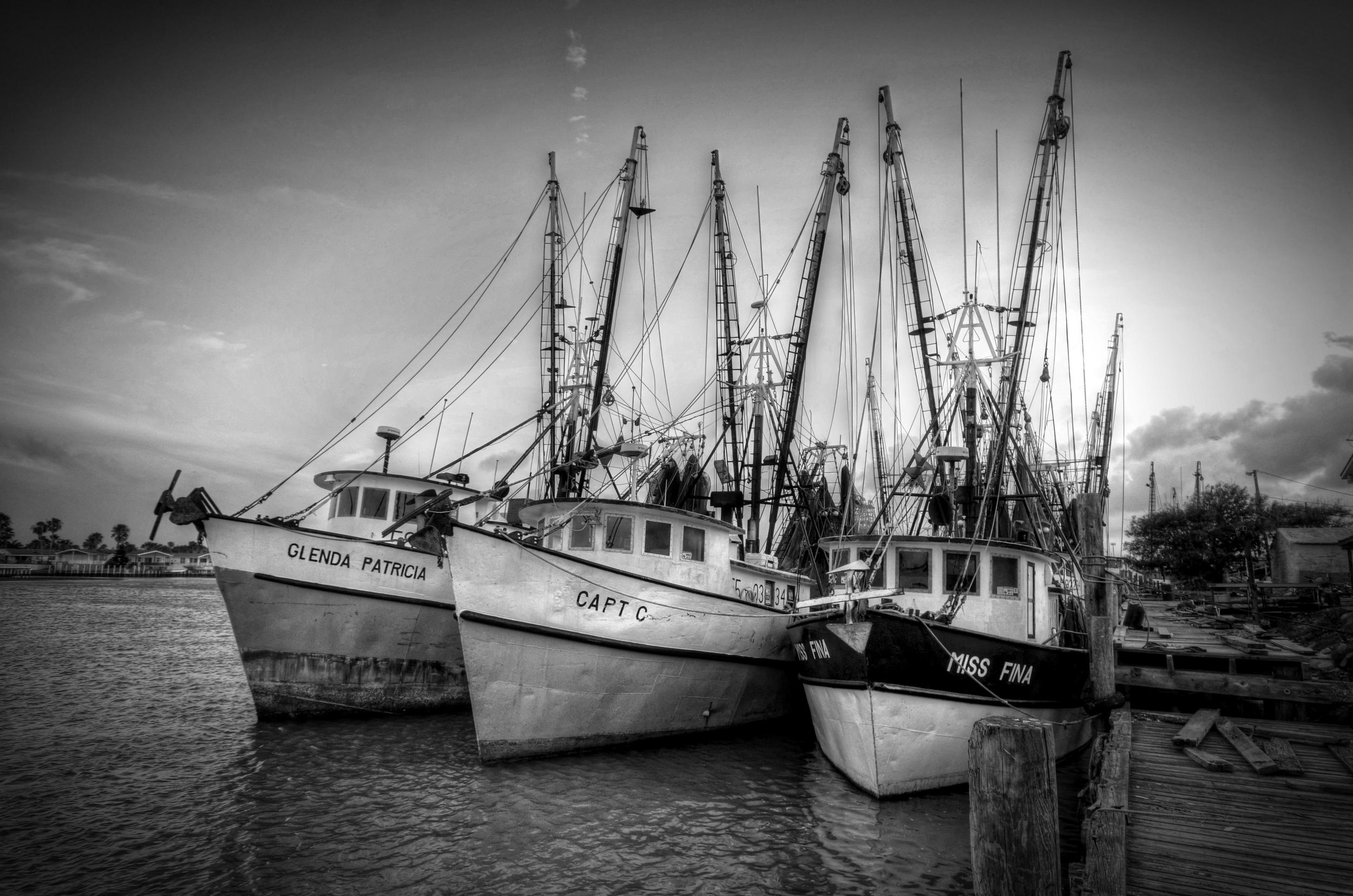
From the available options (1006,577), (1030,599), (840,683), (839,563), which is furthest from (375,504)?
(1030,599)

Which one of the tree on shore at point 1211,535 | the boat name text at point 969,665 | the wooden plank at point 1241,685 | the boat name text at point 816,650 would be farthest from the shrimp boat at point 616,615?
the tree on shore at point 1211,535

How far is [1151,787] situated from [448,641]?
14.1 metres

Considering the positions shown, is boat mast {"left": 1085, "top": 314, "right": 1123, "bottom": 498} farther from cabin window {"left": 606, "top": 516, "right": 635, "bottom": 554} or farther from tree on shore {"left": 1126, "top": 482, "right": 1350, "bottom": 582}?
cabin window {"left": 606, "top": 516, "right": 635, "bottom": 554}

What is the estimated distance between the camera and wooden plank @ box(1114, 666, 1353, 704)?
12.2 m

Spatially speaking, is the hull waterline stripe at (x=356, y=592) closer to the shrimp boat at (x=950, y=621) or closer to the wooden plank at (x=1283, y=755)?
the shrimp boat at (x=950, y=621)

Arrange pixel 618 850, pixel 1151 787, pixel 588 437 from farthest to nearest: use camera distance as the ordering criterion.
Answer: pixel 588 437
pixel 618 850
pixel 1151 787

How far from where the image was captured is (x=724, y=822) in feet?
33.0

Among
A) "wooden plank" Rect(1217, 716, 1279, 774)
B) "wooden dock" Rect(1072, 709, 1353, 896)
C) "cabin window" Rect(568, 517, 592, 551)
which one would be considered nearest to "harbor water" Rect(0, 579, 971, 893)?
"wooden dock" Rect(1072, 709, 1353, 896)

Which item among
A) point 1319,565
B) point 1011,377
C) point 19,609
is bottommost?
point 19,609

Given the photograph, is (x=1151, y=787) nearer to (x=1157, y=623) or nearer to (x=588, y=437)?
(x=588, y=437)

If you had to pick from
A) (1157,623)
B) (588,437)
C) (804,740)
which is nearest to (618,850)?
(804,740)

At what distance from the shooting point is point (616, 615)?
13.2 metres

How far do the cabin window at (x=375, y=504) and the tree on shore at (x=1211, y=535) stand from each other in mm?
50915

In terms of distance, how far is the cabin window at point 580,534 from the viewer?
14945 millimetres
